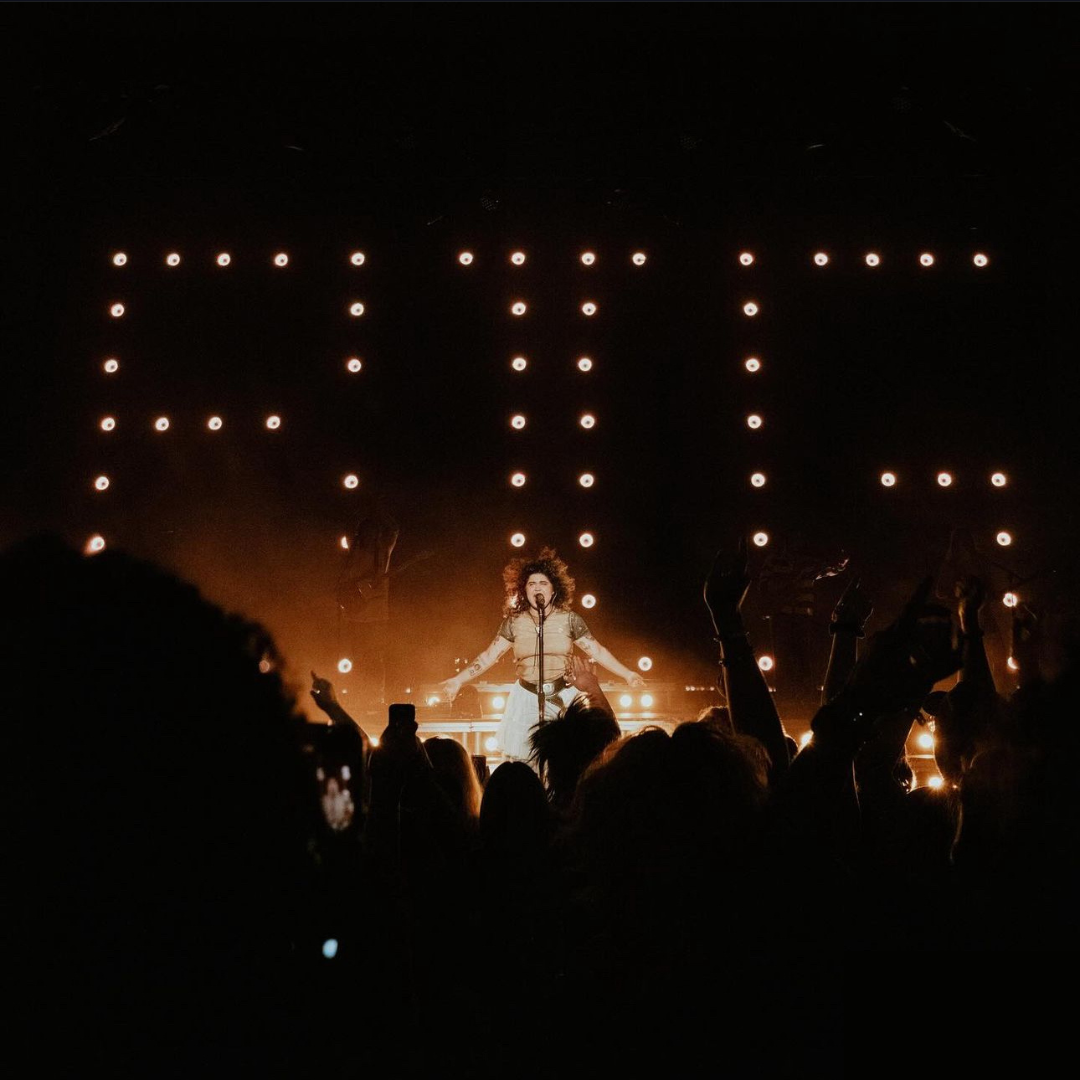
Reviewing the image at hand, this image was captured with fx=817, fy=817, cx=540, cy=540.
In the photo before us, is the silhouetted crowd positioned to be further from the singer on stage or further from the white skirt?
the singer on stage

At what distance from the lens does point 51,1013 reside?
2.51 ft

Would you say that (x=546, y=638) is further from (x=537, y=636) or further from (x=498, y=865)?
(x=498, y=865)

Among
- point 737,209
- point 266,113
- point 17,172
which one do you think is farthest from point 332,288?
point 737,209

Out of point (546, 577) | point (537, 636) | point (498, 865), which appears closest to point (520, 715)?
point (537, 636)

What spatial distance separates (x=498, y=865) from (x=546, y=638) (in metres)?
4.49

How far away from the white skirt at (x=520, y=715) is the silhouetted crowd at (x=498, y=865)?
3.32m

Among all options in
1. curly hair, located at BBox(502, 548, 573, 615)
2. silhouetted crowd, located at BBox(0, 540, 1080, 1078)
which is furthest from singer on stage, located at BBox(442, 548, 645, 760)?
silhouetted crowd, located at BBox(0, 540, 1080, 1078)

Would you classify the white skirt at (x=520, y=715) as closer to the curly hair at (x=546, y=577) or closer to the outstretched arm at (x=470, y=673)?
the outstretched arm at (x=470, y=673)

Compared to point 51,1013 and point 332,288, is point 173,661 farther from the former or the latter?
point 332,288

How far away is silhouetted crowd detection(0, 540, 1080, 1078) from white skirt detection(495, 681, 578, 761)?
10.9 ft

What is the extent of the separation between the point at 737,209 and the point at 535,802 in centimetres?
751

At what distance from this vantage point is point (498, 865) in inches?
58.8

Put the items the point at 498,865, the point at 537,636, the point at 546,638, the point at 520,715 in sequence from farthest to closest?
the point at 546,638 < the point at 537,636 < the point at 520,715 < the point at 498,865

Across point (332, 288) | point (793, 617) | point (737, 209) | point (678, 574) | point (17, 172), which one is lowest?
point (793, 617)
